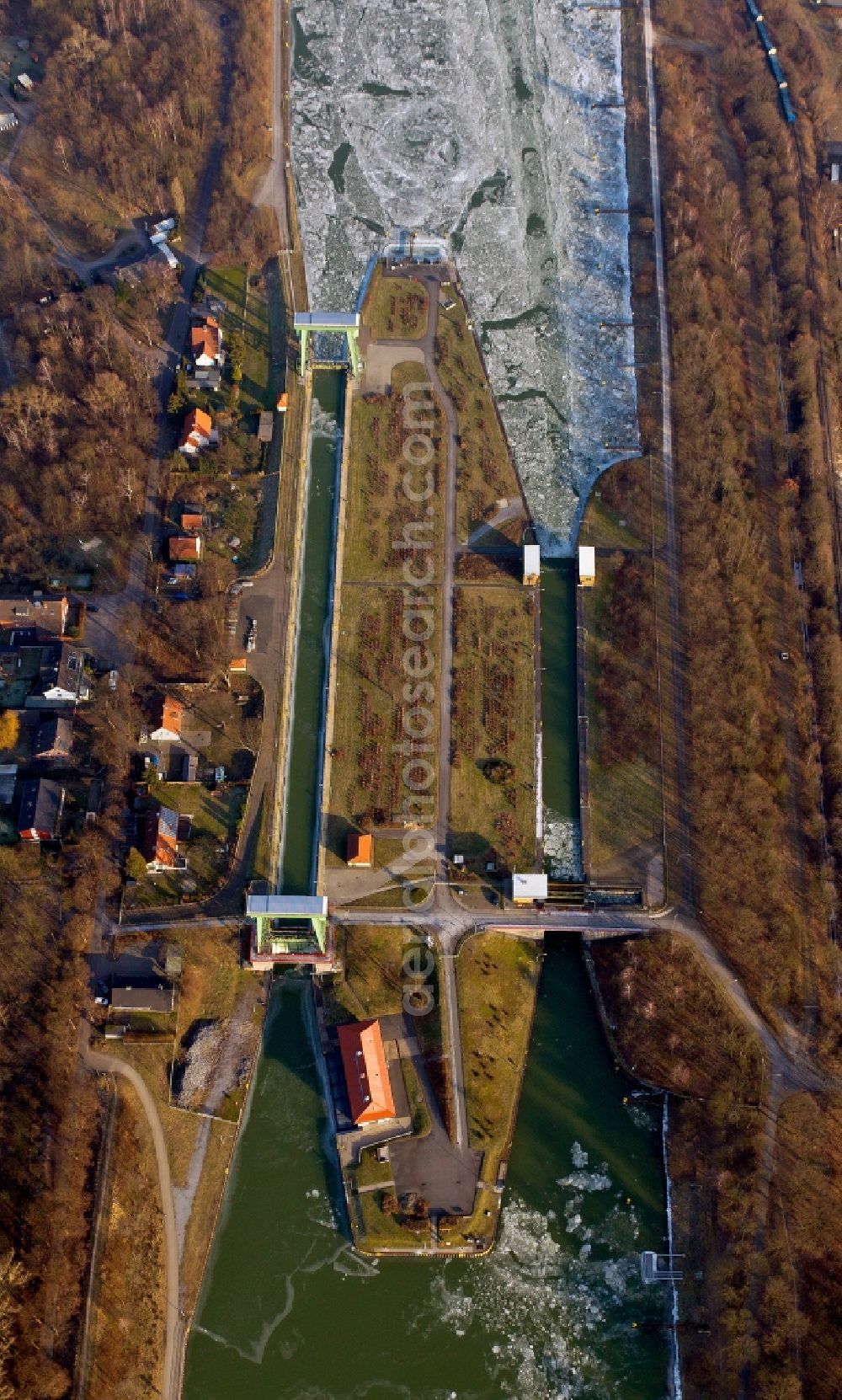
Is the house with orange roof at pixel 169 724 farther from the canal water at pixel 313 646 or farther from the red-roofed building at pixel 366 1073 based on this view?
the red-roofed building at pixel 366 1073

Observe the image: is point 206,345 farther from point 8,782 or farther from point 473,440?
point 8,782

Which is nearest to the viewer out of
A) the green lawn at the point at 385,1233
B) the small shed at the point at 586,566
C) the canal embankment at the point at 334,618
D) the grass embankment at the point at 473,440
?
the green lawn at the point at 385,1233

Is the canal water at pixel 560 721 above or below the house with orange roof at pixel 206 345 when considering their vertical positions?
below

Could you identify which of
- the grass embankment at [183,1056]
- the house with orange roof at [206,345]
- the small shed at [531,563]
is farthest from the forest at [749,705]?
the house with orange roof at [206,345]

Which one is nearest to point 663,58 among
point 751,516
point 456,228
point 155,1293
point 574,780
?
point 456,228

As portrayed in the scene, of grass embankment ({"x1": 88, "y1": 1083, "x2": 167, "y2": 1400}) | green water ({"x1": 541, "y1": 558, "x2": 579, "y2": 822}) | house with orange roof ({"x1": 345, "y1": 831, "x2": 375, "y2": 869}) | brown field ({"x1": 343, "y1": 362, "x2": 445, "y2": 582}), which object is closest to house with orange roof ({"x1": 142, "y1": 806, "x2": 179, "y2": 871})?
house with orange roof ({"x1": 345, "y1": 831, "x2": 375, "y2": 869})

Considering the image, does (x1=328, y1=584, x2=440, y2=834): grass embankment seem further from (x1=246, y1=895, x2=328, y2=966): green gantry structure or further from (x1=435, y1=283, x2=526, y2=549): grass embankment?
(x1=435, y1=283, x2=526, y2=549): grass embankment
